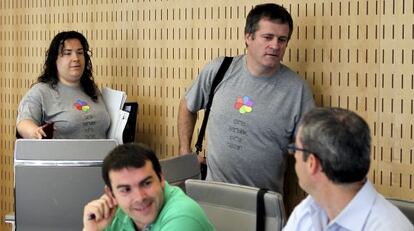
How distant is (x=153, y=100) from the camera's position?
186 inches

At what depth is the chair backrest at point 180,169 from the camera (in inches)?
115

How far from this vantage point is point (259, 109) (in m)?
3.56

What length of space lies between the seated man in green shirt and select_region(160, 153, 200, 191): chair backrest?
17.1 inches

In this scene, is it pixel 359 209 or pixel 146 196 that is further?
pixel 146 196

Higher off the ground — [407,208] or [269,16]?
[269,16]

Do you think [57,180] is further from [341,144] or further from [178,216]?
[341,144]

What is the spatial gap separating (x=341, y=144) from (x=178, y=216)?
684 millimetres

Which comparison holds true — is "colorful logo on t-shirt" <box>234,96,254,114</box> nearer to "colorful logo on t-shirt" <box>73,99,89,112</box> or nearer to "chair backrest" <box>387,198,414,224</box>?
"colorful logo on t-shirt" <box>73,99,89,112</box>

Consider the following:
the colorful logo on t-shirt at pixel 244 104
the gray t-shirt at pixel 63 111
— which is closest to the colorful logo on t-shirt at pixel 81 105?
the gray t-shirt at pixel 63 111

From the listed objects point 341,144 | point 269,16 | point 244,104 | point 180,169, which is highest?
point 269,16

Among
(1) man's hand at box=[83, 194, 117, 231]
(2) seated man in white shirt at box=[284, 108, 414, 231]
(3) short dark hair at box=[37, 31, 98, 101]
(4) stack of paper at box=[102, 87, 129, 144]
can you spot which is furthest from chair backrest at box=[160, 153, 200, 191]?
(3) short dark hair at box=[37, 31, 98, 101]

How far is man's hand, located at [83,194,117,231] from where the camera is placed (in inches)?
98.6

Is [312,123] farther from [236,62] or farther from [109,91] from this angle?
[109,91]

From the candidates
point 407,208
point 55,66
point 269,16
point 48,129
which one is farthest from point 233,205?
point 55,66
